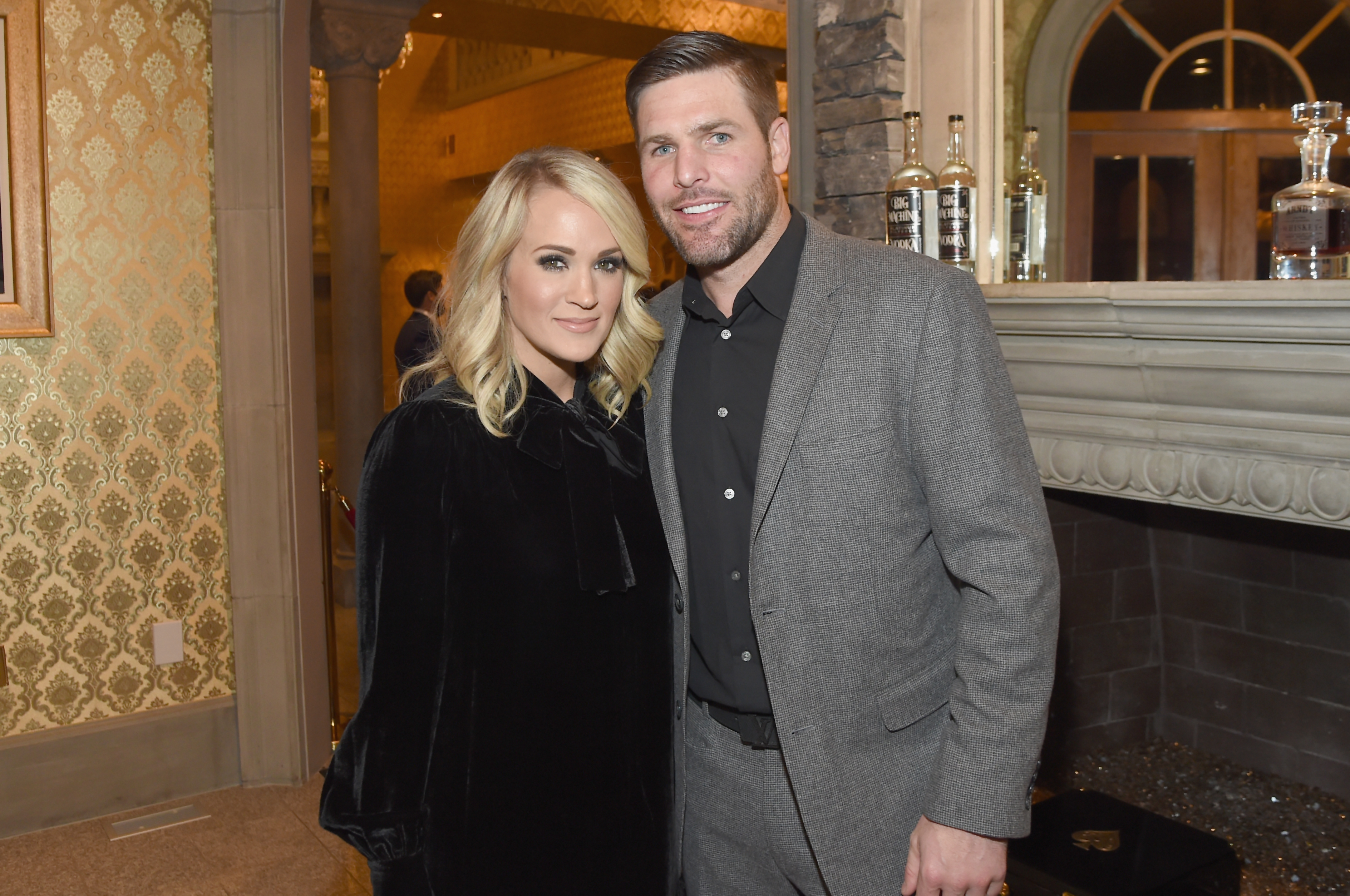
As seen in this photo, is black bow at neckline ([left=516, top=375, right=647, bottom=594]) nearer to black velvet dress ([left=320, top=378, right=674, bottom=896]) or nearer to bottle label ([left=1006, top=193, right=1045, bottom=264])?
black velvet dress ([left=320, top=378, right=674, bottom=896])

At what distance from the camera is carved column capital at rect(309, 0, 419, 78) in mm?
6129

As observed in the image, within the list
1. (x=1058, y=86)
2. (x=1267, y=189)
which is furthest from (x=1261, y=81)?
(x=1058, y=86)

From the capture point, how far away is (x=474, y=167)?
13.0 metres

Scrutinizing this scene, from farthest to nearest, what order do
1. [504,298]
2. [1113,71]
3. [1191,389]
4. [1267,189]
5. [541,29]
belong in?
1. [541,29]
2. [1113,71]
3. [1191,389]
4. [1267,189]
5. [504,298]

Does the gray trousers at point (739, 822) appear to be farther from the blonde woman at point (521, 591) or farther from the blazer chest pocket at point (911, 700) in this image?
the blazer chest pocket at point (911, 700)

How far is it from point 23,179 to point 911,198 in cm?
271

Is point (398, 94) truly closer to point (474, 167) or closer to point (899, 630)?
point (474, 167)

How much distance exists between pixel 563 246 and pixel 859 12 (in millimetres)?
1545

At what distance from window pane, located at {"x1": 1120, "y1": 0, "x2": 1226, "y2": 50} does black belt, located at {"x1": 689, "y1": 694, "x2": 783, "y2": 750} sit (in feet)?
5.28

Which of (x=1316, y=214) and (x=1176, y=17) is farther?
(x=1176, y=17)

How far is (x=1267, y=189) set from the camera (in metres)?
2.15

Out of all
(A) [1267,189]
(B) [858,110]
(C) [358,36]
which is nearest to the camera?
(A) [1267,189]

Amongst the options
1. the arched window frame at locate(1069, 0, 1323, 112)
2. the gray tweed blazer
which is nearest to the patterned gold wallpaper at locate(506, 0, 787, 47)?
the arched window frame at locate(1069, 0, 1323, 112)

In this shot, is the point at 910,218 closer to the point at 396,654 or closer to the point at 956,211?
the point at 956,211
